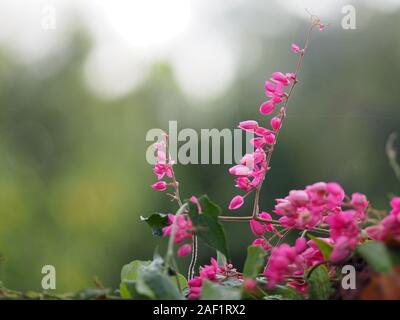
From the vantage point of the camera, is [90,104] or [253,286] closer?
[253,286]

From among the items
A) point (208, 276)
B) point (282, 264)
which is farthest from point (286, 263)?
point (208, 276)

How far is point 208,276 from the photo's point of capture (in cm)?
50

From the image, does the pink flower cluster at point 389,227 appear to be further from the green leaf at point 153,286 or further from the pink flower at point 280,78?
the pink flower at point 280,78

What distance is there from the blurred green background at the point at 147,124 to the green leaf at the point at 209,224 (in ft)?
21.7

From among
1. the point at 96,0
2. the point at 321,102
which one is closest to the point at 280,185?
the point at 321,102

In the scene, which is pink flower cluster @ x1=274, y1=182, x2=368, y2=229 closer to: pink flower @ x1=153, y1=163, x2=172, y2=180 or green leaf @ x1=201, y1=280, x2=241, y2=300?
green leaf @ x1=201, y1=280, x2=241, y2=300

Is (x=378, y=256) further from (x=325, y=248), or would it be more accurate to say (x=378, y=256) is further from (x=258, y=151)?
(x=258, y=151)

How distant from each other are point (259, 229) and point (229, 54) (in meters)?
8.91

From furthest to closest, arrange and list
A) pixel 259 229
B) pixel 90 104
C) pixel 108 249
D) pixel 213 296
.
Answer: pixel 90 104, pixel 108 249, pixel 259 229, pixel 213 296

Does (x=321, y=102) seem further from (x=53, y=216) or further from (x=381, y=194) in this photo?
(x=53, y=216)

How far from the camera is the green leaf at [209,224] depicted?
0.47m

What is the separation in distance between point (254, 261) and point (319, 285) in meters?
0.05

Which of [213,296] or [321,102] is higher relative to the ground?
[321,102]

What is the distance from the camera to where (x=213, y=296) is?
40 centimetres
